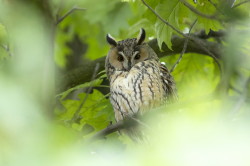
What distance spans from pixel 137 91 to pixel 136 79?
0.12 m

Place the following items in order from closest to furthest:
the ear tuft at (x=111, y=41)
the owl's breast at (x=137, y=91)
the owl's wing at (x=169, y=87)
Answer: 1. the owl's breast at (x=137, y=91)
2. the owl's wing at (x=169, y=87)
3. the ear tuft at (x=111, y=41)

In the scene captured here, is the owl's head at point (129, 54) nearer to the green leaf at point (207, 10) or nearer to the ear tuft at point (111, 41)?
the ear tuft at point (111, 41)

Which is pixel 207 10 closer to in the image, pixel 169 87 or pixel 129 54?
pixel 169 87

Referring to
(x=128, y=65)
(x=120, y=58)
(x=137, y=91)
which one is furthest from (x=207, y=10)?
(x=120, y=58)

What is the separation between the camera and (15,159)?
30.8 inches

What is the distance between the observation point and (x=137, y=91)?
319cm

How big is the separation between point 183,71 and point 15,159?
11.2 ft

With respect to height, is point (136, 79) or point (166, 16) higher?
point (166, 16)

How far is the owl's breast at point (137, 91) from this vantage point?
3180 millimetres

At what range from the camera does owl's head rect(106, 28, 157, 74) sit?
3.47 m

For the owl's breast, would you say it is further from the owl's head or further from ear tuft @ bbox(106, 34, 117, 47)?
ear tuft @ bbox(106, 34, 117, 47)

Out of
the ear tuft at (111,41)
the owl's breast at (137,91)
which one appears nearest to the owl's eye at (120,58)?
the ear tuft at (111,41)

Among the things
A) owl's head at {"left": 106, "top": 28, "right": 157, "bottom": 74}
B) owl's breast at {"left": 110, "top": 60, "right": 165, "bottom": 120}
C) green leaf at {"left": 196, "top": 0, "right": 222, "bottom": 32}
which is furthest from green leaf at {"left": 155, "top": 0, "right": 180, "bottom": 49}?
owl's head at {"left": 106, "top": 28, "right": 157, "bottom": 74}

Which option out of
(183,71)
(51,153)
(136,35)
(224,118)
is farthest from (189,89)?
(51,153)
